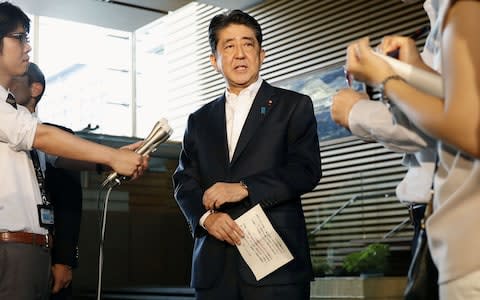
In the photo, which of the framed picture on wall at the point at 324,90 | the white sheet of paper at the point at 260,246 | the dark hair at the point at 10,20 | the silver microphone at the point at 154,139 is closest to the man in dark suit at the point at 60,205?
the dark hair at the point at 10,20

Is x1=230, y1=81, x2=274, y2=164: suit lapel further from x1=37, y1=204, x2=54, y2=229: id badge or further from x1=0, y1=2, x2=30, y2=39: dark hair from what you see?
x1=0, y1=2, x2=30, y2=39: dark hair

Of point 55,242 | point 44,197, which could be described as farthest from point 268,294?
point 55,242

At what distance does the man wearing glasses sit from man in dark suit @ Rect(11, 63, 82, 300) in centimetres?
90

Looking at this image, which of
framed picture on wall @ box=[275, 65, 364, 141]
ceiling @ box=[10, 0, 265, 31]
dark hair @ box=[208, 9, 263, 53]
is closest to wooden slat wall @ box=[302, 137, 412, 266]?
framed picture on wall @ box=[275, 65, 364, 141]

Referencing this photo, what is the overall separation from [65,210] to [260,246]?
1.60 metres

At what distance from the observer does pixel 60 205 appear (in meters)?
3.82

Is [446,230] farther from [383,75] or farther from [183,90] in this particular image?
[183,90]

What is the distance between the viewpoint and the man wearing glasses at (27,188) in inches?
104

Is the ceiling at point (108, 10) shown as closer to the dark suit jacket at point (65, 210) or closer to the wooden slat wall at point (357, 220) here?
the wooden slat wall at point (357, 220)

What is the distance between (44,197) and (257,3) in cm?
806

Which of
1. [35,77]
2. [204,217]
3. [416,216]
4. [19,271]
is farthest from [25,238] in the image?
[416,216]

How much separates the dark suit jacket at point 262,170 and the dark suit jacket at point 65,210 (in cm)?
112

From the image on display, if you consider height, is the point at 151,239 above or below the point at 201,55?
below

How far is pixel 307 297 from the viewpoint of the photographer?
102 inches
